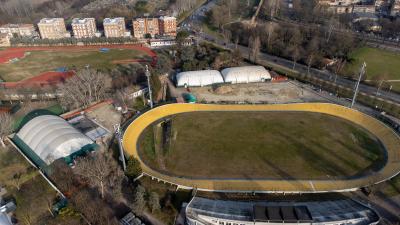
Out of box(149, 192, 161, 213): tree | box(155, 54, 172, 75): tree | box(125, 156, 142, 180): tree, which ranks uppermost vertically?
box(155, 54, 172, 75): tree

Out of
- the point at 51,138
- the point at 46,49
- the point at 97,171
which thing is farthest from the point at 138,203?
the point at 46,49

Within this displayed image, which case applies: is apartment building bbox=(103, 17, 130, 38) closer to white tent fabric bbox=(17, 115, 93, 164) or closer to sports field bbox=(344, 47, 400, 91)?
white tent fabric bbox=(17, 115, 93, 164)

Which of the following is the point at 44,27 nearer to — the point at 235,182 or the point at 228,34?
the point at 228,34

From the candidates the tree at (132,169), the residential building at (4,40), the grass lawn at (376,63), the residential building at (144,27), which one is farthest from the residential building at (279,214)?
the residential building at (4,40)

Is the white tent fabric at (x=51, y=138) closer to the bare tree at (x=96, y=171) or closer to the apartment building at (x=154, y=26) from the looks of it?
the bare tree at (x=96, y=171)

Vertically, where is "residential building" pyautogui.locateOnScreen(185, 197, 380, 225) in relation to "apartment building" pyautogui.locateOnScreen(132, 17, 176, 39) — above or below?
below

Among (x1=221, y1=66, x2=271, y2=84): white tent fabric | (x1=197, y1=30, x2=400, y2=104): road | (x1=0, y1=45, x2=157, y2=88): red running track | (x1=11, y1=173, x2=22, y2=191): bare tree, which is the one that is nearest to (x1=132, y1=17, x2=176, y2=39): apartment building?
(x1=0, y1=45, x2=157, y2=88): red running track

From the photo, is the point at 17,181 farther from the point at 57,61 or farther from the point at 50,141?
the point at 57,61
